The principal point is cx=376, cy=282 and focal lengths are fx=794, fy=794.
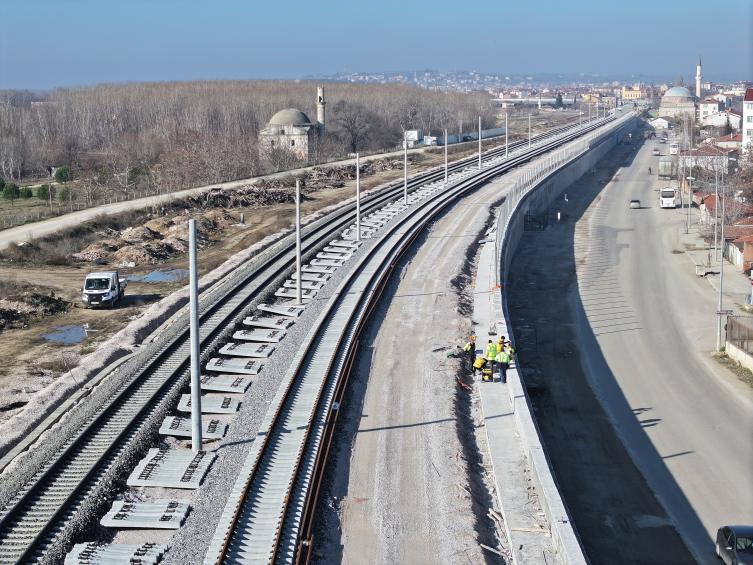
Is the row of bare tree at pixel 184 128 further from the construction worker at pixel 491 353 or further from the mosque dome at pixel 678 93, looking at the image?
the mosque dome at pixel 678 93

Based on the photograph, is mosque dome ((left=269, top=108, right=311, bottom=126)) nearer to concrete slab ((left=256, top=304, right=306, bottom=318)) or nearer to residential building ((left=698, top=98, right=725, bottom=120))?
concrete slab ((left=256, top=304, right=306, bottom=318))

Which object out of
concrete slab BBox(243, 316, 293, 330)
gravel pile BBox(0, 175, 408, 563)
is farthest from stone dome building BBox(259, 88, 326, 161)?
concrete slab BBox(243, 316, 293, 330)

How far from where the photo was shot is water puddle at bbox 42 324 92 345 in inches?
869

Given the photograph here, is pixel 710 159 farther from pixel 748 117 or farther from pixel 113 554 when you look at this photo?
pixel 113 554

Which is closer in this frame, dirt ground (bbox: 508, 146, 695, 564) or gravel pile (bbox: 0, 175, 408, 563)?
gravel pile (bbox: 0, 175, 408, 563)

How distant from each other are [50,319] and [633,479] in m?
17.3

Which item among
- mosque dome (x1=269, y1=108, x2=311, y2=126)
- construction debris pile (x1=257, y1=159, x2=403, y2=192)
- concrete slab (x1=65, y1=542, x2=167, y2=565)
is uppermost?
mosque dome (x1=269, y1=108, x2=311, y2=126)

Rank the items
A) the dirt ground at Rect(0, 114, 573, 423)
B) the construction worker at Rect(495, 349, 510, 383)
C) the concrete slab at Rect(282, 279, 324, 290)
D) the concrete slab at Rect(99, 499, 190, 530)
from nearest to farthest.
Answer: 1. the concrete slab at Rect(99, 499, 190, 530)
2. the construction worker at Rect(495, 349, 510, 383)
3. the dirt ground at Rect(0, 114, 573, 423)
4. the concrete slab at Rect(282, 279, 324, 290)

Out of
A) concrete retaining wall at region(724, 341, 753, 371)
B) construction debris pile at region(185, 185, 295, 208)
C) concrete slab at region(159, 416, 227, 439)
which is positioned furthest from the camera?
construction debris pile at region(185, 185, 295, 208)

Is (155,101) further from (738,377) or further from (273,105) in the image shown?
(738,377)

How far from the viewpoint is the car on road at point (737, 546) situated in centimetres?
1279

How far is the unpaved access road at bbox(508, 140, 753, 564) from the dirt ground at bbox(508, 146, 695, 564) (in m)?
0.04

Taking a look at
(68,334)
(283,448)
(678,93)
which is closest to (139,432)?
(283,448)

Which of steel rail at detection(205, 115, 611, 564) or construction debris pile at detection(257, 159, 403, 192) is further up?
construction debris pile at detection(257, 159, 403, 192)
